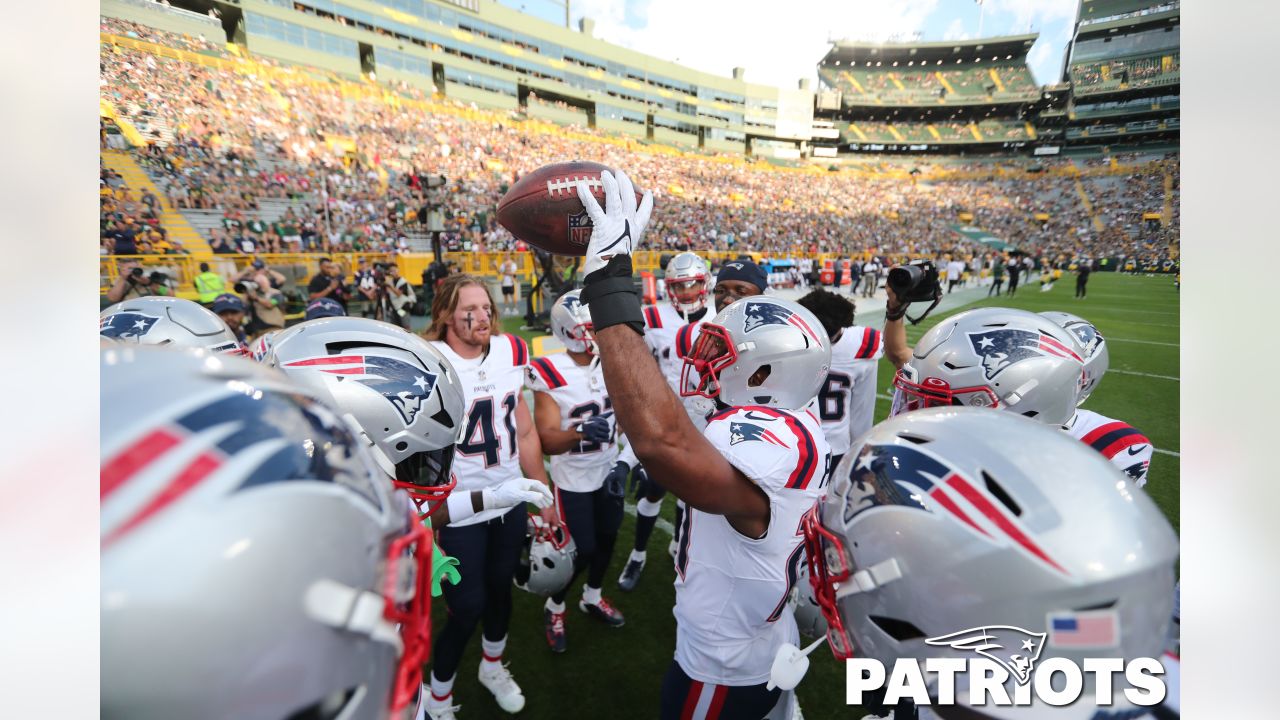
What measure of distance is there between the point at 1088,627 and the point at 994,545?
8.0 inches

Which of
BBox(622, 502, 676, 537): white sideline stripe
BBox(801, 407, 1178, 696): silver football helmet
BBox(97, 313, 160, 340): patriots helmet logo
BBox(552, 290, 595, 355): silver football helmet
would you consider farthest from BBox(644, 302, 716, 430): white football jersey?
BBox(801, 407, 1178, 696): silver football helmet

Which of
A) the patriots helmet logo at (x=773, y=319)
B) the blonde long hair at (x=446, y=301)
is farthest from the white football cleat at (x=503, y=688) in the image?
the patriots helmet logo at (x=773, y=319)

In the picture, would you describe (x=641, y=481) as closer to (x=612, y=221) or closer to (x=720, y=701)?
(x=720, y=701)

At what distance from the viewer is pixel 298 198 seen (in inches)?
866

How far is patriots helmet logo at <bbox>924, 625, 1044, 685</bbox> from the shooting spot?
1124mm

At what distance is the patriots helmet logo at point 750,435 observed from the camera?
1910 millimetres

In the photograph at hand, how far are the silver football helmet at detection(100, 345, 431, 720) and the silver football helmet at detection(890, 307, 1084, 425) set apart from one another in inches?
91.4

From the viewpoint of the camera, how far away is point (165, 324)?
282 cm

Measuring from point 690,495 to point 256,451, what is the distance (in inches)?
45.6

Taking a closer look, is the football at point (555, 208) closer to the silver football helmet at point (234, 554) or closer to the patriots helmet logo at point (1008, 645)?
the silver football helmet at point (234, 554)

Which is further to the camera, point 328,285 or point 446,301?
point 328,285

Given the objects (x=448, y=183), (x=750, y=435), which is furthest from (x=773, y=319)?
(x=448, y=183)
